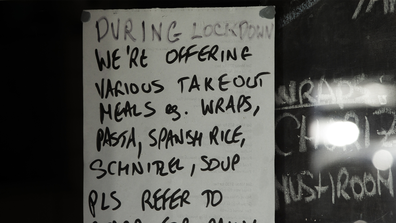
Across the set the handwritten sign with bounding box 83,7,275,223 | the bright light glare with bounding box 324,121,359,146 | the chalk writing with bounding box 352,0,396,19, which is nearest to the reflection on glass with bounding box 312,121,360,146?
the bright light glare with bounding box 324,121,359,146

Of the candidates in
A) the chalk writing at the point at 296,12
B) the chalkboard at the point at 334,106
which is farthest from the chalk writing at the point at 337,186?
the chalk writing at the point at 296,12

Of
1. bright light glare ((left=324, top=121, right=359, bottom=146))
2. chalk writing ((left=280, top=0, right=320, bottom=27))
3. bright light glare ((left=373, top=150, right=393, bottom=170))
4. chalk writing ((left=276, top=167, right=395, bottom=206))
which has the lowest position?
chalk writing ((left=276, top=167, right=395, bottom=206))

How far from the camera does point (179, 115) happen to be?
105 cm

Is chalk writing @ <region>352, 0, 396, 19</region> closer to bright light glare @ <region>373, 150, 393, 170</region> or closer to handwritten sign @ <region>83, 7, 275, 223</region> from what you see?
handwritten sign @ <region>83, 7, 275, 223</region>

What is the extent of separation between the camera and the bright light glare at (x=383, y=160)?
101cm

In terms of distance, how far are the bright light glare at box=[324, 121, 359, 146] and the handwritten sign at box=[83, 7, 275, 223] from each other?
183mm

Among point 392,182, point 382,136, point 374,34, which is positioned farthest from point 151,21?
point 392,182

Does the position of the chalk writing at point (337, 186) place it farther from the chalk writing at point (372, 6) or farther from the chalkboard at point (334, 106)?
the chalk writing at point (372, 6)

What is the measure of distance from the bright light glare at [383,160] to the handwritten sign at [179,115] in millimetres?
325

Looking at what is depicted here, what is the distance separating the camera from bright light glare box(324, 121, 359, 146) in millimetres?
1025

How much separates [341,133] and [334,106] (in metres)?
0.09
